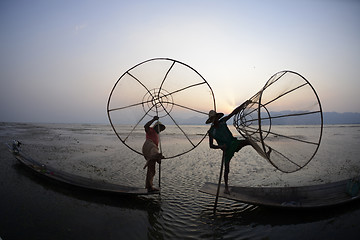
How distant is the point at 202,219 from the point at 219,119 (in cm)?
239

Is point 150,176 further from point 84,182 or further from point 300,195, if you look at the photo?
point 300,195

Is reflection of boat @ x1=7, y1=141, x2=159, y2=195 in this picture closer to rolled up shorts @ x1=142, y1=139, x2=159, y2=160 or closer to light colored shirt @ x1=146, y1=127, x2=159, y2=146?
rolled up shorts @ x1=142, y1=139, x2=159, y2=160

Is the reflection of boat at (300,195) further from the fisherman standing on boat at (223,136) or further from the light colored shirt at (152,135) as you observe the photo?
the light colored shirt at (152,135)

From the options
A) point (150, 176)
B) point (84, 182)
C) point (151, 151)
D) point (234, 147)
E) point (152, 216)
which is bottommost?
point (152, 216)

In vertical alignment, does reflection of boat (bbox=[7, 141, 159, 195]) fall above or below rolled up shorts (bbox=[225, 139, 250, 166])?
below

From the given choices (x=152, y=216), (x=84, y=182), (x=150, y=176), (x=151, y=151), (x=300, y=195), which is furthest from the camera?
(x=84, y=182)

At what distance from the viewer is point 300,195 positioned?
4562 mm

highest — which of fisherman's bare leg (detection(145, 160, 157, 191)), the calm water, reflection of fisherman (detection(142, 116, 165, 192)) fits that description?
reflection of fisherman (detection(142, 116, 165, 192))

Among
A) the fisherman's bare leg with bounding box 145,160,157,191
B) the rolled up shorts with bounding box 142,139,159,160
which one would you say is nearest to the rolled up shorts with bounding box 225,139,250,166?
the rolled up shorts with bounding box 142,139,159,160

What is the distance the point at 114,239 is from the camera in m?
3.39

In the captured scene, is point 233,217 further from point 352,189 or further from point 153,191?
point 352,189

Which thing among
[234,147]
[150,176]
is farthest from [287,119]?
[150,176]

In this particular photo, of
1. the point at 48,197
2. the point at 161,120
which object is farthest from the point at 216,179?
the point at 48,197

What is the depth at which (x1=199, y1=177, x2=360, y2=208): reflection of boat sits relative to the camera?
160 inches
